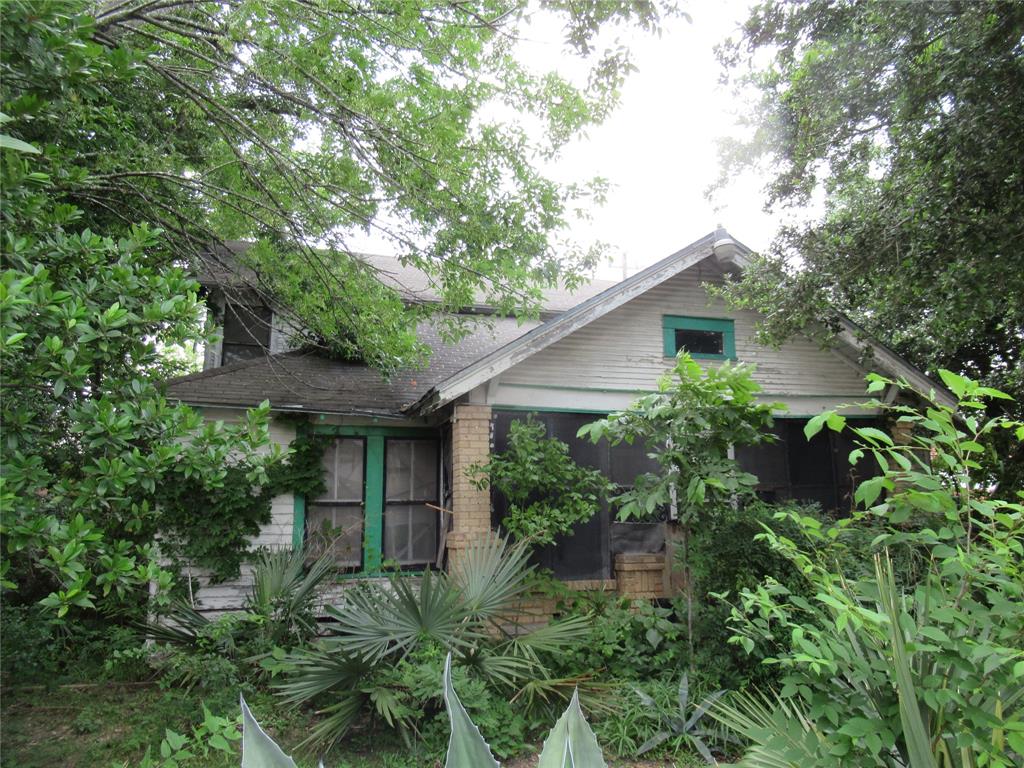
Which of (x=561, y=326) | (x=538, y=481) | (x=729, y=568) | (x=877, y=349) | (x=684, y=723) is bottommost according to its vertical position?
(x=684, y=723)

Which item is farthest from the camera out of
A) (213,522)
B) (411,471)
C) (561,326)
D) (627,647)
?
(411,471)

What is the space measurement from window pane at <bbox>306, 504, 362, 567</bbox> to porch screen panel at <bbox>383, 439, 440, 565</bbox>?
0.43m

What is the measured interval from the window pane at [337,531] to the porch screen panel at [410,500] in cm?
43

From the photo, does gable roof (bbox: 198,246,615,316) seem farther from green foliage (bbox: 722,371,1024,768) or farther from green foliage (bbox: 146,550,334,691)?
green foliage (bbox: 722,371,1024,768)

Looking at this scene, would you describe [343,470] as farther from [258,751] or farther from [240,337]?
[258,751]

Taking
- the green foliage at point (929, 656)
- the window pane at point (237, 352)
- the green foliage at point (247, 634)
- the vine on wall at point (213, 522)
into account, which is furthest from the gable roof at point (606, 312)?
the green foliage at point (929, 656)

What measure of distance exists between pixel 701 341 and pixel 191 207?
24.8 ft

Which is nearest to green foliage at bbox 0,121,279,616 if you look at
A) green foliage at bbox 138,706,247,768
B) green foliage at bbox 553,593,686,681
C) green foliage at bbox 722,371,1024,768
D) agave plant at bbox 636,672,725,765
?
green foliage at bbox 138,706,247,768

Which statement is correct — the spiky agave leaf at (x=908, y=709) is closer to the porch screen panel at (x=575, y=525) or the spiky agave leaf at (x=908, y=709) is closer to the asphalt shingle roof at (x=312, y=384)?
the asphalt shingle roof at (x=312, y=384)

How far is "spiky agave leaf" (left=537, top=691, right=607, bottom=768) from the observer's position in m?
1.56

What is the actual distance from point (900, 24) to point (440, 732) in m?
8.69

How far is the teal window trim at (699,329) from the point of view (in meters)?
9.87

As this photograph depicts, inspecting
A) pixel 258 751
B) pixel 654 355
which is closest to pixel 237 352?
pixel 654 355

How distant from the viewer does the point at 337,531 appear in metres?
8.94
